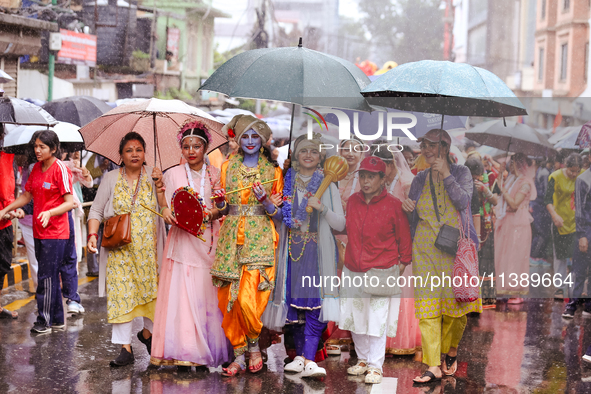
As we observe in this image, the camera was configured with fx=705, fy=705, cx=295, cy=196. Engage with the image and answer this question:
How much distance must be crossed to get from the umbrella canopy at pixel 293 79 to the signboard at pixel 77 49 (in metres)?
13.4

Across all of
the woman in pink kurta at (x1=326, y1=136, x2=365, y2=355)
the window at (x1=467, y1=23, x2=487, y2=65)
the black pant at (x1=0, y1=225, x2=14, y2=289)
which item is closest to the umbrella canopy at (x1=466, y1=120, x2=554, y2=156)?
the woman in pink kurta at (x1=326, y1=136, x2=365, y2=355)

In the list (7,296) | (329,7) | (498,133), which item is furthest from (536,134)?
(329,7)

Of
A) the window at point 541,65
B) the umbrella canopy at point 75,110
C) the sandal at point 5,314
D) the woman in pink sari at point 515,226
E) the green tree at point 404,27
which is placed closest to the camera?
the woman in pink sari at point 515,226

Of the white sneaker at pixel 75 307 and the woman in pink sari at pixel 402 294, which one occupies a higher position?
the woman in pink sari at pixel 402 294

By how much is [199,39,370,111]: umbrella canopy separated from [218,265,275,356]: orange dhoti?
126 cm

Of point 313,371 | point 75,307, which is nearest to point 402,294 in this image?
point 313,371

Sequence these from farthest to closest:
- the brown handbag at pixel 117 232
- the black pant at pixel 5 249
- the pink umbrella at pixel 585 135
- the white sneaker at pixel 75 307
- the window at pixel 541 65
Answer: the window at pixel 541 65 < the white sneaker at pixel 75 307 < the black pant at pixel 5 249 < the pink umbrella at pixel 585 135 < the brown handbag at pixel 117 232

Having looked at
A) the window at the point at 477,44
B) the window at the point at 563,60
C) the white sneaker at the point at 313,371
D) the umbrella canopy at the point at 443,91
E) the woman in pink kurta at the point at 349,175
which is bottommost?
the white sneaker at the point at 313,371

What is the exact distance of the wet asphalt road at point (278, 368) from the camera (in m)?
4.92

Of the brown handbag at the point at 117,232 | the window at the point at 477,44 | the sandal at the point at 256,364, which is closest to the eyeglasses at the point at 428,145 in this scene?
the sandal at the point at 256,364

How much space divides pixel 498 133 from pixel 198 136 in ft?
8.97

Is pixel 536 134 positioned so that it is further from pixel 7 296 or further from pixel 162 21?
pixel 162 21

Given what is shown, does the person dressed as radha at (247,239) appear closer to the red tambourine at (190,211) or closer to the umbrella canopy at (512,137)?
the red tambourine at (190,211)

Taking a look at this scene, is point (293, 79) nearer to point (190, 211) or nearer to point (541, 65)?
point (190, 211)
